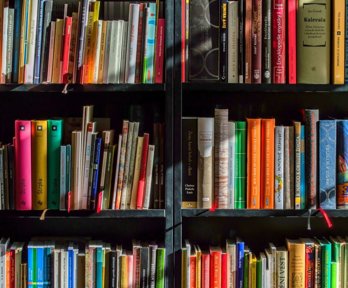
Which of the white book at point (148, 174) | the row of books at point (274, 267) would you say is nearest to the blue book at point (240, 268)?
the row of books at point (274, 267)

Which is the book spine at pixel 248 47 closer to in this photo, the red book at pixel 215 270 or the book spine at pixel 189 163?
the book spine at pixel 189 163

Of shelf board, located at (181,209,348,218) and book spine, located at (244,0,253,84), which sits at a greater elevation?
book spine, located at (244,0,253,84)

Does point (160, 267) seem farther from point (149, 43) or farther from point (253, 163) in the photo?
point (149, 43)

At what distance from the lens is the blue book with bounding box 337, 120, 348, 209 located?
2066 mm

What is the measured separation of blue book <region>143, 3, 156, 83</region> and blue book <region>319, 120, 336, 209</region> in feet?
1.89

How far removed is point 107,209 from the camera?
2041 mm

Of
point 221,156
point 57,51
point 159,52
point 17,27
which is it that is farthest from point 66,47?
point 221,156

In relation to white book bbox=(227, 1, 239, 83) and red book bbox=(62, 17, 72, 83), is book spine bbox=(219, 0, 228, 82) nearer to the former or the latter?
white book bbox=(227, 1, 239, 83)

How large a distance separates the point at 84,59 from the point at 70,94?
296mm

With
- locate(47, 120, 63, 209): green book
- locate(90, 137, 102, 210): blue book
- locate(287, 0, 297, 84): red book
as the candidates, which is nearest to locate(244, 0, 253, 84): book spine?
locate(287, 0, 297, 84): red book

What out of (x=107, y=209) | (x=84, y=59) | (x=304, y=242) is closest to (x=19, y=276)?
(x=107, y=209)

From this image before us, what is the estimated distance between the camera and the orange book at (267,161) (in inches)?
81.7

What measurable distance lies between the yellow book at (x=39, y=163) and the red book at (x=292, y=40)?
806 millimetres

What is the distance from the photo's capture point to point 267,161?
2078mm
